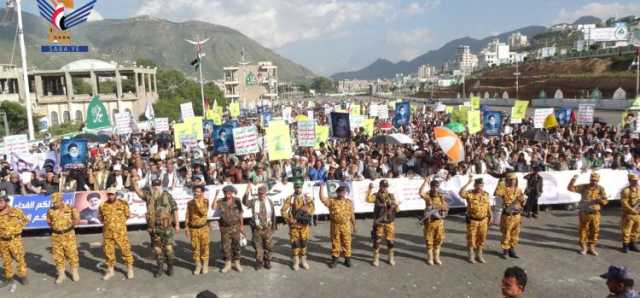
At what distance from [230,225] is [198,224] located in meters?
0.51

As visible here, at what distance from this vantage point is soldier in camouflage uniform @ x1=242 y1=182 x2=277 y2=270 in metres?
7.69

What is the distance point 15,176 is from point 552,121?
17144mm

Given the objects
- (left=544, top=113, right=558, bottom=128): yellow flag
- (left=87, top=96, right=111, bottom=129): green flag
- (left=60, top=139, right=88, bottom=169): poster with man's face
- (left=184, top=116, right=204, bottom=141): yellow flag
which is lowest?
(left=60, top=139, right=88, bottom=169): poster with man's face

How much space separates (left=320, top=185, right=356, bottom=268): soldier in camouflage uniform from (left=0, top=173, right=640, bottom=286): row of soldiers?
2 centimetres

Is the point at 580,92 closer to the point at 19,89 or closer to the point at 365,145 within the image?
the point at 365,145

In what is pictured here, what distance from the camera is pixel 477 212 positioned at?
771 centimetres

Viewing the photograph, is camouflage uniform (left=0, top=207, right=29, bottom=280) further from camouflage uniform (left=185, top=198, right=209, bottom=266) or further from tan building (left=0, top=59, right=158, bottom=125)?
tan building (left=0, top=59, right=158, bottom=125)

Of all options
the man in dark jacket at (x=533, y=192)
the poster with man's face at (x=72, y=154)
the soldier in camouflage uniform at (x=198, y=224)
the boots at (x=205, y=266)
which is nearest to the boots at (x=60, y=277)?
the soldier in camouflage uniform at (x=198, y=224)

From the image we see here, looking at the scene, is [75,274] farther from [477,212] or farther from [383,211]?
[477,212]

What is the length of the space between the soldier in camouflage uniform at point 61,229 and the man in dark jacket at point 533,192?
9.12m

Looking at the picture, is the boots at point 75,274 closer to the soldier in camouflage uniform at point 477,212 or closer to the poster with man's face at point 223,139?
the soldier in camouflage uniform at point 477,212

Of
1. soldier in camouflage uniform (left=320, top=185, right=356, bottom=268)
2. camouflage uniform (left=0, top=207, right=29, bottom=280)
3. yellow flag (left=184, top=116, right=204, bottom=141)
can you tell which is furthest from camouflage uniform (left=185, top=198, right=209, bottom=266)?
yellow flag (left=184, top=116, right=204, bottom=141)

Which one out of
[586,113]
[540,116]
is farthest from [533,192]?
[586,113]

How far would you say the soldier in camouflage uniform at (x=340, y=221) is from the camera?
7688 mm
